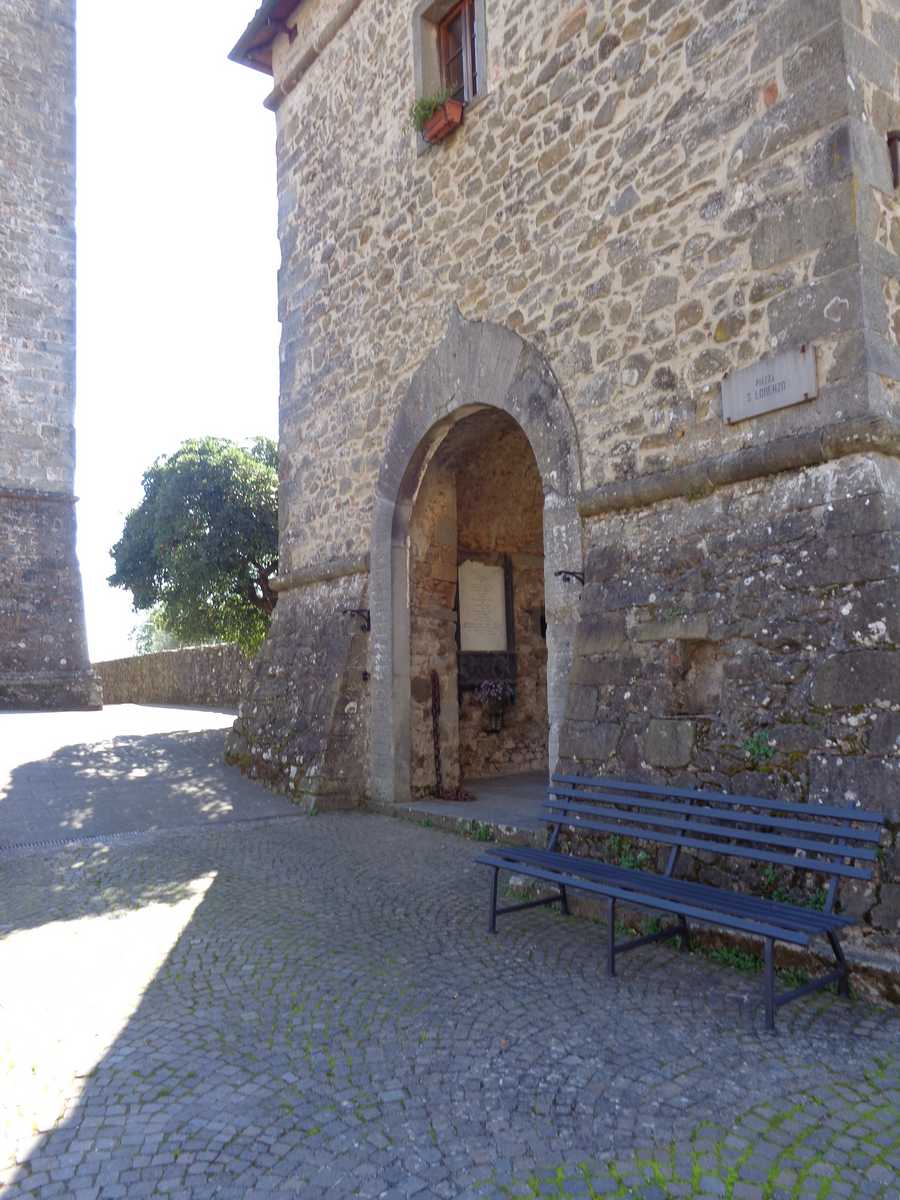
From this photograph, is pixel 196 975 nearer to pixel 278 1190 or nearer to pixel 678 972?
pixel 278 1190

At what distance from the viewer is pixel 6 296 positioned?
15.1 m

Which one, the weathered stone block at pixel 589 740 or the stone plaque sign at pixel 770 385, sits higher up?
the stone plaque sign at pixel 770 385

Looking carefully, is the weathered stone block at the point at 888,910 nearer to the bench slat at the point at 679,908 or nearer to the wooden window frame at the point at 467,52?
the bench slat at the point at 679,908

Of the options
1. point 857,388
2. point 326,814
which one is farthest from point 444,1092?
point 326,814

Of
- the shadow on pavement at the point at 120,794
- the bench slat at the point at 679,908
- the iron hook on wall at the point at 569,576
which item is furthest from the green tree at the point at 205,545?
the bench slat at the point at 679,908

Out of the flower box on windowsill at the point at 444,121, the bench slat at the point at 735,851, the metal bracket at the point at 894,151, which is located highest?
the flower box on windowsill at the point at 444,121

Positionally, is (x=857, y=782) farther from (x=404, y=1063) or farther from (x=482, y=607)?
(x=482, y=607)

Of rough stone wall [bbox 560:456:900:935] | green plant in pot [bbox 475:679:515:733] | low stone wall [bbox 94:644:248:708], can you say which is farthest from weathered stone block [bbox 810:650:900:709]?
low stone wall [bbox 94:644:248:708]

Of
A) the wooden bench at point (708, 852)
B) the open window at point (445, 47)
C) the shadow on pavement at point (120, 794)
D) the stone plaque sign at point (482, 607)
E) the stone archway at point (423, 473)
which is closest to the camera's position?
the wooden bench at point (708, 852)

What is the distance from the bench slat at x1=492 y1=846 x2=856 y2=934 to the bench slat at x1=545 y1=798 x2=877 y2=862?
0.22 metres

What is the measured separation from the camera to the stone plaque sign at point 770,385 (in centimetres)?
434

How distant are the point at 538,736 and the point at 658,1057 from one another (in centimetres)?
626

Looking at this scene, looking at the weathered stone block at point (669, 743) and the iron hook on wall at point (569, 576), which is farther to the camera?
the iron hook on wall at point (569, 576)

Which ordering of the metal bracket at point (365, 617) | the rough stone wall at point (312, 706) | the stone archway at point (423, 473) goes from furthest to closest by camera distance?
1. the metal bracket at point (365, 617)
2. the rough stone wall at point (312, 706)
3. the stone archway at point (423, 473)
